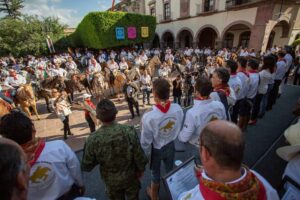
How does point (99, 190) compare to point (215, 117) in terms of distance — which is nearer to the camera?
point (215, 117)

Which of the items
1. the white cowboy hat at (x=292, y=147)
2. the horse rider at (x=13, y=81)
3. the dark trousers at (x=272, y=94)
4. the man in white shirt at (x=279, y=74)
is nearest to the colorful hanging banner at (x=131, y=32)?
the horse rider at (x=13, y=81)

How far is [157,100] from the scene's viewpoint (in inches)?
94.7

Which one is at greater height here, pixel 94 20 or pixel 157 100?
pixel 94 20

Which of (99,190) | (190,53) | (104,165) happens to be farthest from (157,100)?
(190,53)

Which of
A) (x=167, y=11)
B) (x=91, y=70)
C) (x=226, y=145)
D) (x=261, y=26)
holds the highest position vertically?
(x=167, y=11)

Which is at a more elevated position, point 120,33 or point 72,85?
point 120,33

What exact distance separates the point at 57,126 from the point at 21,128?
593 cm

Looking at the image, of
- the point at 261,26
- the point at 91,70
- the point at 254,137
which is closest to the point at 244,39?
the point at 261,26

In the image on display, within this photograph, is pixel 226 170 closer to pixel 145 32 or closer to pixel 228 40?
pixel 145 32

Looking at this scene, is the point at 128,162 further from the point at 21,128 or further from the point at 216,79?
the point at 216,79

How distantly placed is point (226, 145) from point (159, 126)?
147 centimetres

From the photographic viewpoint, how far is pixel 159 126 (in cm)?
242

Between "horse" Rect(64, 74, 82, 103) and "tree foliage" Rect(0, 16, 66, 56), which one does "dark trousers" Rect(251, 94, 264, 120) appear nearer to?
"horse" Rect(64, 74, 82, 103)

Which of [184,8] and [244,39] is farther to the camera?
[184,8]
